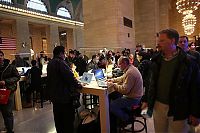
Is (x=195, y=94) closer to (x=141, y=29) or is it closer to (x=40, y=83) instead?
(x=40, y=83)

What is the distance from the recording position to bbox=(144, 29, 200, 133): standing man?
2.40m

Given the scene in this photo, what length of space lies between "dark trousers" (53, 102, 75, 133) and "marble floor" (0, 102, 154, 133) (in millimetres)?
879

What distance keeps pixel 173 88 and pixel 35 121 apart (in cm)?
417

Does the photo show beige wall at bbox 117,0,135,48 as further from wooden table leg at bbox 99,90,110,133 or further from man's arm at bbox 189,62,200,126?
man's arm at bbox 189,62,200,126

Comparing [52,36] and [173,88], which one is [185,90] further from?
[52,36]

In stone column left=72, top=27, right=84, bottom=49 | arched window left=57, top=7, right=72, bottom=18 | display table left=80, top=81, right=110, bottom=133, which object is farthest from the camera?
stone column left=72, top=27, right=84, bottom=49

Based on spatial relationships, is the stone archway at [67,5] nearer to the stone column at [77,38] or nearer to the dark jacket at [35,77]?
the stone column at [77,38]

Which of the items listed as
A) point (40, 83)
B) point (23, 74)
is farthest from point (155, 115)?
point (23, 74)

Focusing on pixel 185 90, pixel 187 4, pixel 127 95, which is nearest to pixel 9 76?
pixel 127 95

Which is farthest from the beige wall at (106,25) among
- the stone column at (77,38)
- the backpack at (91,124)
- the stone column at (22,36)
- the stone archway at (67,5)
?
the stone column at (77,38)

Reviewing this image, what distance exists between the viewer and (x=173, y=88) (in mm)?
2506

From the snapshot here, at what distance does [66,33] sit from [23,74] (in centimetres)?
2050

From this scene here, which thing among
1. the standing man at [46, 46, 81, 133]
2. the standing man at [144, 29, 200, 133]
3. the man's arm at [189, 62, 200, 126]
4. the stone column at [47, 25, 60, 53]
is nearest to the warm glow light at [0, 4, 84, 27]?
the stone column at [47, 25, 60, 53]

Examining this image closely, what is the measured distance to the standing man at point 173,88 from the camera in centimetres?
240
